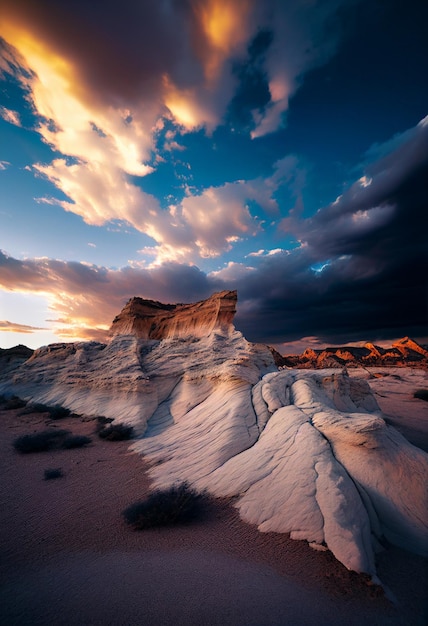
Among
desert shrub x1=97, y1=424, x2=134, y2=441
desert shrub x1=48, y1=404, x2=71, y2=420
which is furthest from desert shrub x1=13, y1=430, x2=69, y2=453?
desert shrub x1=48, y1=404, x2=71, y2=420

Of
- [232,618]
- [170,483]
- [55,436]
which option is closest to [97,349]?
[55,436]

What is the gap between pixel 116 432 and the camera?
1180cm

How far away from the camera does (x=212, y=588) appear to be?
144 inches

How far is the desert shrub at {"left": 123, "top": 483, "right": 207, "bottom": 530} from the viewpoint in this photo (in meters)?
5.26

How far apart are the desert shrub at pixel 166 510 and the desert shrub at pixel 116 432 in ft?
21.5

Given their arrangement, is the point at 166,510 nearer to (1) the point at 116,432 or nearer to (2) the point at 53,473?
(2) the point at 53,473

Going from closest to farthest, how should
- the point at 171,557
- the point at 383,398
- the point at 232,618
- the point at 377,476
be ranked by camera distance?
the point at 232,618
the point at 171,557
the point at 377,476
the point at 383,398


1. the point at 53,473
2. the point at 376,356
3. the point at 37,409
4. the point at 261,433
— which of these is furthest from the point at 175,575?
the point at 376,356

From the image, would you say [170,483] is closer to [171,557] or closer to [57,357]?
[171,557]

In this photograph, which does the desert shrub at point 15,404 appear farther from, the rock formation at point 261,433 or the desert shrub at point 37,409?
the desert shrub at point 37,409

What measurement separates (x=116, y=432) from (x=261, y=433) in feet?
24.1

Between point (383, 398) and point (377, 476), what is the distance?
19436mm

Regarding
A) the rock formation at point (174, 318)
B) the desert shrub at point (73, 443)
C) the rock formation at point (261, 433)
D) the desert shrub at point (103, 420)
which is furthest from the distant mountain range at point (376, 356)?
the desert shrub at point (73, 443)

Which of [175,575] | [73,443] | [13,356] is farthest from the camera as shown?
[13,356]
